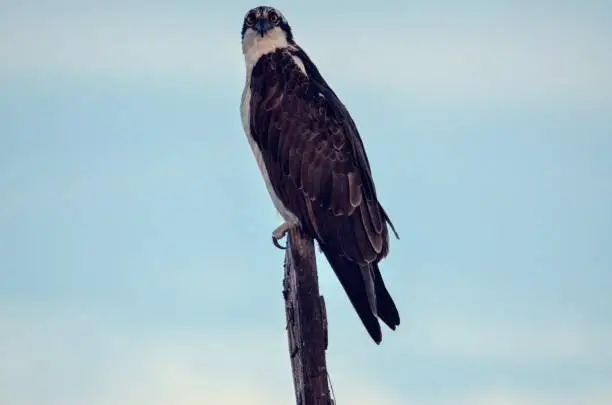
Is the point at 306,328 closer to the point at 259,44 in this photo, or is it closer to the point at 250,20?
the point at 259,44

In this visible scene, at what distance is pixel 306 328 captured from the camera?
7.91 metres

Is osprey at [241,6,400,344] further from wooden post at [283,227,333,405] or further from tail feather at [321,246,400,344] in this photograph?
wooden post at [283,227,333,405]

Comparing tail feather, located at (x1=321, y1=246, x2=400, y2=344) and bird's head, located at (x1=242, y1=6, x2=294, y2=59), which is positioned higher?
bird's head, located at (x1=242, y1=6, x2=294, y2=59)

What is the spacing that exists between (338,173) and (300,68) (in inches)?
55.9

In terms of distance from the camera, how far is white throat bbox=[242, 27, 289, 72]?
42.0 feet

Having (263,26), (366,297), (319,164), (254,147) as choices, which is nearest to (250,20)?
(263,26)

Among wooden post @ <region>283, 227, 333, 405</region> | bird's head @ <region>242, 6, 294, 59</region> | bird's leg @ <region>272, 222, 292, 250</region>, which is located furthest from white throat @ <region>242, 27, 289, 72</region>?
wooden post @ <region>283, 227, 333, 405</region>

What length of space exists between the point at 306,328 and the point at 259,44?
5629 mm

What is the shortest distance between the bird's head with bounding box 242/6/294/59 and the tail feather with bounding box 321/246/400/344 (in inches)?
130

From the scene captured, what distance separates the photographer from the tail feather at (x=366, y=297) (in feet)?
32.1

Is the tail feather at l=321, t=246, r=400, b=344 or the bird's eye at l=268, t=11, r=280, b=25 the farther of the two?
the bird's eye at l=268, t=11, r=280, b=25

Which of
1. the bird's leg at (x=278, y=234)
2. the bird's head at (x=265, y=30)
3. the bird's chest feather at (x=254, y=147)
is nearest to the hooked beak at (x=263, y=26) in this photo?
the bird's head at (x=265, y=30)

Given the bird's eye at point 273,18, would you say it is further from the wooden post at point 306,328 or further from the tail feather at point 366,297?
the wooden post at point 306,328

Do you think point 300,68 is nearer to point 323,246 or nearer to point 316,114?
point 316,114
